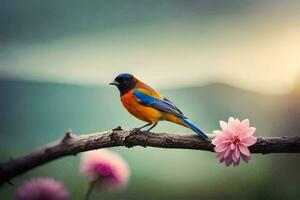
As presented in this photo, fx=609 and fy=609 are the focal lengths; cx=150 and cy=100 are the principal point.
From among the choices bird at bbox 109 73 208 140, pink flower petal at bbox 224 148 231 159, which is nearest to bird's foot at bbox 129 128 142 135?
bird at bbox 109 73 208 140

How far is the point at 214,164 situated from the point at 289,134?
0.22 m

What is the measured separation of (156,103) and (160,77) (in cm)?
12

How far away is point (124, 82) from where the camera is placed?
1.65 meters

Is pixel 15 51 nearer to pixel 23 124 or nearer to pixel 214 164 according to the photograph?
pixel 23 124

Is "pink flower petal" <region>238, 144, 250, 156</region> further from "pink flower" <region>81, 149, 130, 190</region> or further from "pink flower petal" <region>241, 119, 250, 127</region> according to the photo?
"pink flower" <region>81, 149, 130, 190</region>

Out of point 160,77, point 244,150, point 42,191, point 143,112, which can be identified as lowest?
point 42,191

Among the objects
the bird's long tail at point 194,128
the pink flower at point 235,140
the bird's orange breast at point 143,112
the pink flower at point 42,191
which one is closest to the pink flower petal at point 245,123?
the pink flower at point 235,140

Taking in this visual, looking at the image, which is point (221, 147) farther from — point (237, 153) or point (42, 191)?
point (42, 191)

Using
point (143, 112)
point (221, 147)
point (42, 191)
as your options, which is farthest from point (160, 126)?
point (42, 191)

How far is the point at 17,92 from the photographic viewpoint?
172 cm

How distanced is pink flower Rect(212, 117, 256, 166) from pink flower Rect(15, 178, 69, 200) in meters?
0.43

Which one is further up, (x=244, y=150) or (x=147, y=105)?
(x=147, y=105)

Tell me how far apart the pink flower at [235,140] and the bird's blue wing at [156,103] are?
12cm

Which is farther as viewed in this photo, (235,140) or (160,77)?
(160,77)
